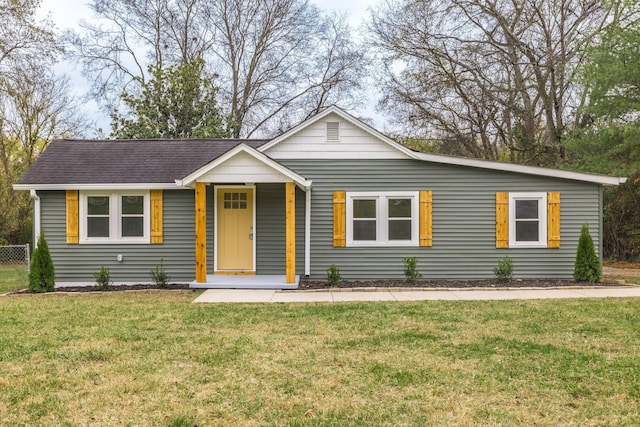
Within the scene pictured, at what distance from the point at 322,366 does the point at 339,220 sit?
23.3 feet

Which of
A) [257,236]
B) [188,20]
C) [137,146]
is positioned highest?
[188,20]

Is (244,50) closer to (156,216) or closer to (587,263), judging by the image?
(156,216)

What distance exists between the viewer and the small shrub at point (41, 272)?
1073 centimetres

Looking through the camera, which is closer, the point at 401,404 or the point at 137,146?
the point at 401,404

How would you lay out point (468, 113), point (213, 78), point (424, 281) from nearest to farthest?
point (424, 281), point (468, 113), point (213, 78)

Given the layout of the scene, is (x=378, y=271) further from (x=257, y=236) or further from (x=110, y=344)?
(x=110, y=344)

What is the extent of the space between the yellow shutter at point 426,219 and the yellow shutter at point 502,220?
1497 millimetres

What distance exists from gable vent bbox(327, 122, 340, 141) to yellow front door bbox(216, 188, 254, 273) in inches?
87.5

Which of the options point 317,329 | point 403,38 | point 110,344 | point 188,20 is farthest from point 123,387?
point 188,20

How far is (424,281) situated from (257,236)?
3943 mm

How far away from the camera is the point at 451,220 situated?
12.2m

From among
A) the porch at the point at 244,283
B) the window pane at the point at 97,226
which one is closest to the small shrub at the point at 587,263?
the porch at the point at 244,283

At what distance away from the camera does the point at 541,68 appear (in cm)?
2103

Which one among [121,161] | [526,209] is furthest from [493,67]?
[121,161]
